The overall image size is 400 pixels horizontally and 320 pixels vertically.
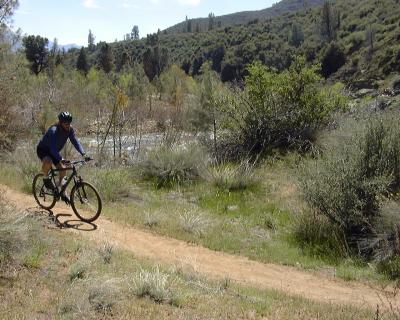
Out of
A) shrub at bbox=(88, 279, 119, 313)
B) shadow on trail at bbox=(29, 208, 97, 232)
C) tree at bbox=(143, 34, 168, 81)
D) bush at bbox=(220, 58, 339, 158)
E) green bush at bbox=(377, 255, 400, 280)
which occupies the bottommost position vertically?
green bush at bbox=(377, 255, 400, 280)

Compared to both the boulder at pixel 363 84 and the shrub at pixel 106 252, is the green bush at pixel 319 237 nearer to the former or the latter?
the shrub at pixel 106 252

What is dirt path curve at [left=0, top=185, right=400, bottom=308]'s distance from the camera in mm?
8008

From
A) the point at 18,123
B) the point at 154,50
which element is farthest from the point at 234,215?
the point at 154,50

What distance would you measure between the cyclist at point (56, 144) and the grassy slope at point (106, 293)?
2157 millimetres

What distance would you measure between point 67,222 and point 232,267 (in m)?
3.32

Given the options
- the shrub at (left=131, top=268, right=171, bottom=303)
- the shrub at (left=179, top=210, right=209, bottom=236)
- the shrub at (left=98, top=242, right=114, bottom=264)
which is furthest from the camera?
the shrub at (left=179, top=210, right=209, bottom=236)

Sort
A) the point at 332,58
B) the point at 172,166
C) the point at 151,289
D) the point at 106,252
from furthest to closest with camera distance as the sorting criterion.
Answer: the point at 332,58, the point at 172,166, the point at 106,252, the point at 151,289

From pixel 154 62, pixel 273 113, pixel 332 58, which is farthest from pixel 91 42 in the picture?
pixel 273 113

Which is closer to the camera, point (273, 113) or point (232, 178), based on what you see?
point (232, 178)

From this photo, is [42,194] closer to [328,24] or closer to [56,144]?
[56,144]

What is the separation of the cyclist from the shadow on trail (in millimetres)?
412

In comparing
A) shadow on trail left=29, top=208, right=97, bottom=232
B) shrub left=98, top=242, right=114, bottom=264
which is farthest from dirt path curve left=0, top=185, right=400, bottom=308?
shrub left=98, top=242, right=114, bottom=264

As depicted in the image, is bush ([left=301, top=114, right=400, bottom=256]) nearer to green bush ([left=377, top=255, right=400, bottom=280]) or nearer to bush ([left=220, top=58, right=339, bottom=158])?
green bush ([left=377, top=255, right=400, bottom=280])

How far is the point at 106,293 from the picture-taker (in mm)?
5793
